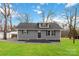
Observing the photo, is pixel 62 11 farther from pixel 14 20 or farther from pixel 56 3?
pixel 14 20

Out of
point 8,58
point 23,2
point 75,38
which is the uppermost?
point 23,2

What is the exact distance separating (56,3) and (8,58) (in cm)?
71

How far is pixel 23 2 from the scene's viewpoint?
284cm

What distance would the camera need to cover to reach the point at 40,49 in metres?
2.86

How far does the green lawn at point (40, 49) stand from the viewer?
2.84 metres

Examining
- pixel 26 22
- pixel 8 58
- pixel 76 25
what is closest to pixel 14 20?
pixel 26 22

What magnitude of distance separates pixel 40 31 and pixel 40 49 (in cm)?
18

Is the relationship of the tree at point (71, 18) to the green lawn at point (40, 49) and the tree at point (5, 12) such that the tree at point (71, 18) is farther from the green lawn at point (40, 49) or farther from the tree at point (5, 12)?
A: the tree at point (5, 12)

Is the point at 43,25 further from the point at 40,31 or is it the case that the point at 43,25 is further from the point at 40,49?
the point at 40,49

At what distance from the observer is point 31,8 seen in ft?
9.38

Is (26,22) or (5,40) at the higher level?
(26,22)

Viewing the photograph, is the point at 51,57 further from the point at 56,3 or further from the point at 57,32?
the point at 56,3

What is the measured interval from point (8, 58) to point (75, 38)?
69 centimetres

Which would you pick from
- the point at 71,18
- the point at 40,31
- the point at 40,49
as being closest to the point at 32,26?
the point at 40,31
